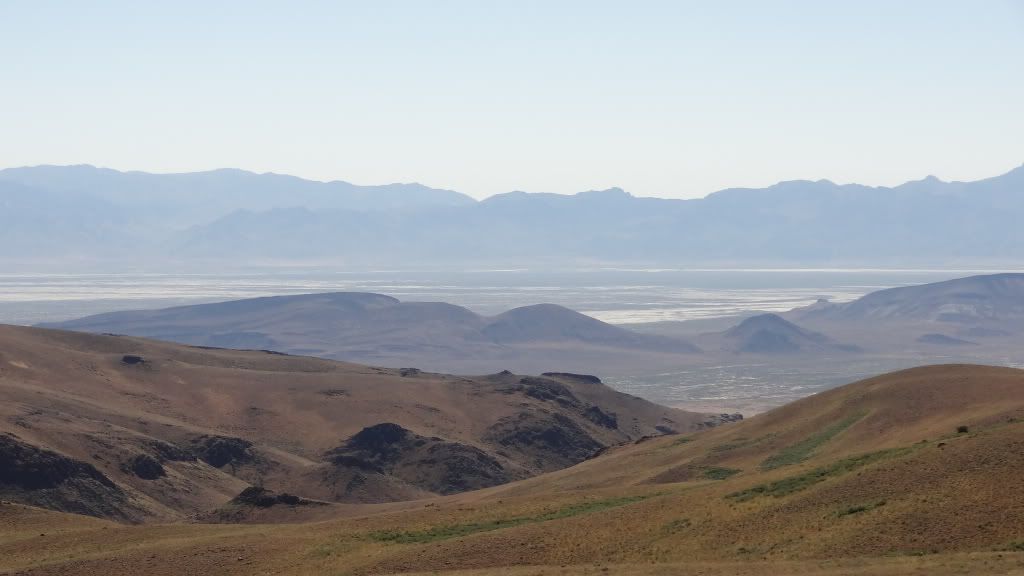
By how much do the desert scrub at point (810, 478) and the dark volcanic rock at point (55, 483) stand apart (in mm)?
40114

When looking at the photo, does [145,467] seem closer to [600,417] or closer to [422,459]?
[422,459]

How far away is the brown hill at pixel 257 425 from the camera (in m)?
68.9

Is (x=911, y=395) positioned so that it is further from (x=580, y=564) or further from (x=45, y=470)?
(x=45, y=470)

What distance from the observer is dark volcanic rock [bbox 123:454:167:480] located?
7069 cm

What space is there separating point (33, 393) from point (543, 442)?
40.1 meters

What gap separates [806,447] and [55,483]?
1580 inches

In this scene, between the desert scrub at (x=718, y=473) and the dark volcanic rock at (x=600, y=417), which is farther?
the dark volcanic rock at (x=600, y=417)

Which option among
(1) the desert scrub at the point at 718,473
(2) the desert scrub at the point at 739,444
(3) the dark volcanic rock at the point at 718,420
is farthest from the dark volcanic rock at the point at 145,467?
(3) the dark volcanic rock at the point at 718,420

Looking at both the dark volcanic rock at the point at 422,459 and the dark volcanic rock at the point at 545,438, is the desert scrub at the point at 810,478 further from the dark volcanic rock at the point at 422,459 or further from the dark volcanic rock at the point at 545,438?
the dark volcanic rock at the point at 545,438

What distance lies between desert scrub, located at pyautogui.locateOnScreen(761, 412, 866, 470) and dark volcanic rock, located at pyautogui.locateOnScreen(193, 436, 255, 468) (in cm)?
4293

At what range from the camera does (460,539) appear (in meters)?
35.5

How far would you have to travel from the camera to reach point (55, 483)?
63.8m

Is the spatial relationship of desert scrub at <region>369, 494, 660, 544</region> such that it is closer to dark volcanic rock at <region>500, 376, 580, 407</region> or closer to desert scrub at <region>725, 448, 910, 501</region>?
desert scrub at <region>725, 448, 910, 501</region>

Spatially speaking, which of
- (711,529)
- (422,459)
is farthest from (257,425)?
(711,529)
